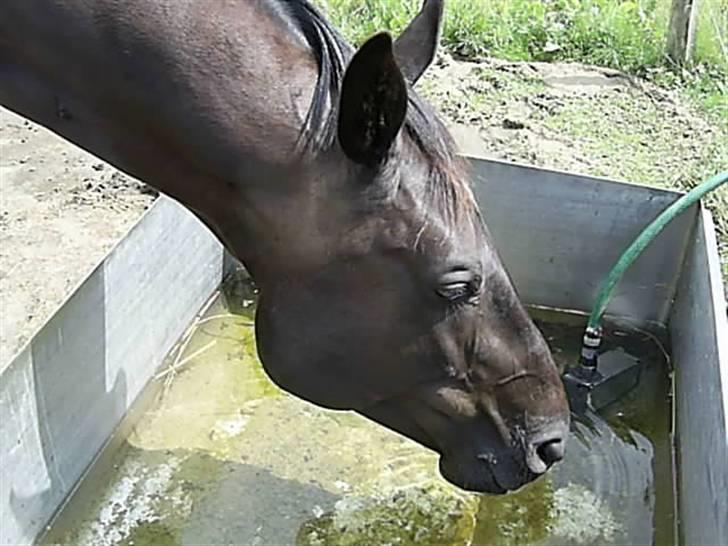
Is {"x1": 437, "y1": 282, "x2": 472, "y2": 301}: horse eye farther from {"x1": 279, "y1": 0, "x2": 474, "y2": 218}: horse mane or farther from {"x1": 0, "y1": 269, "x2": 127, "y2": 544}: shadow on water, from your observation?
{"x1": 0, "y1": 269, "x2": 127, "y2": 544}: shadow on water

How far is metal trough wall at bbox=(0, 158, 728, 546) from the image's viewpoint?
2.14m

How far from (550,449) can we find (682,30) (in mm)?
3022

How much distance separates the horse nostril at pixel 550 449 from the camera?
189 centimetres

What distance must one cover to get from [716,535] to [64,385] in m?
1.27

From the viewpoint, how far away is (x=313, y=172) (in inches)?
61.0

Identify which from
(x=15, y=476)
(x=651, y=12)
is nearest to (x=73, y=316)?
(x=15, y=476)

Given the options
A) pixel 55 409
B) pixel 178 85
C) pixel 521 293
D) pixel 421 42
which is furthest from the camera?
pixel 521 293

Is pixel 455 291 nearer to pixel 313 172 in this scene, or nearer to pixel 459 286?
pixel 459 286

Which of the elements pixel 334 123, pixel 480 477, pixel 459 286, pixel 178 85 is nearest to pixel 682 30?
pixel 480 477

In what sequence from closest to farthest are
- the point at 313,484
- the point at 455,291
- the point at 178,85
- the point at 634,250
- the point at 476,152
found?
1. the point at 178,85
2. the point at 455,291
3. the point at 313,484
4. the point at 634,250
5. the point at 476,152

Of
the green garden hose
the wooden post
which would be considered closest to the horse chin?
the green garden hose

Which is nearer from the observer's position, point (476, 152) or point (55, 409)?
point (55, 409)

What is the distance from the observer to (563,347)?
120 inches

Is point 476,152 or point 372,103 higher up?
point 372,103
